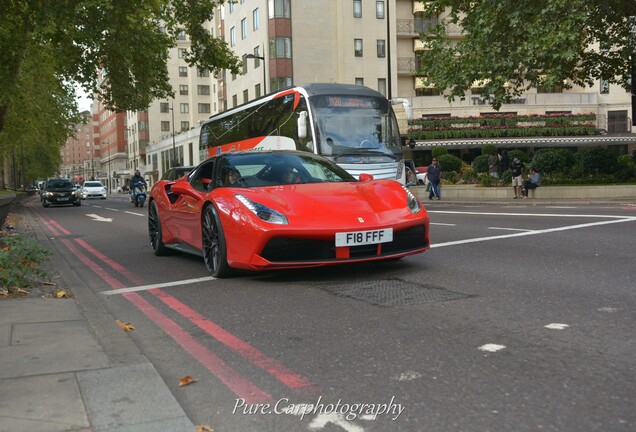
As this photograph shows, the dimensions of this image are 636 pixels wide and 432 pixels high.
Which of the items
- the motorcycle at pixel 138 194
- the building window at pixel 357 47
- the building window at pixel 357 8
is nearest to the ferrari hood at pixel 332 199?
the motorcycle at pixel 138 194

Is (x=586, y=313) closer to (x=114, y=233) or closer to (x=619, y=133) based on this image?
(x=114, y=233)

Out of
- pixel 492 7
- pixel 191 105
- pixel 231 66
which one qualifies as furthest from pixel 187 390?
pixel 191 105

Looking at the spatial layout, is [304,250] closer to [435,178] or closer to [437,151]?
[435,178]

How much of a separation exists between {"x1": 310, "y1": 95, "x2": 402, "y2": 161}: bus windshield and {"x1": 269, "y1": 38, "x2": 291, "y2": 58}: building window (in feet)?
106

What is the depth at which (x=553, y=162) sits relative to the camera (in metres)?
22.9

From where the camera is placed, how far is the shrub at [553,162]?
22875 millimetres

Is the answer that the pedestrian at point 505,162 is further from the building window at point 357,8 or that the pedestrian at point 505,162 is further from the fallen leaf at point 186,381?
the building window at point 357,8

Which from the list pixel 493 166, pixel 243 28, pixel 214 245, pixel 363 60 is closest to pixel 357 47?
pixel 363 60

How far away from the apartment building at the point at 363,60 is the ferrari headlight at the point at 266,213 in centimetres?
4285

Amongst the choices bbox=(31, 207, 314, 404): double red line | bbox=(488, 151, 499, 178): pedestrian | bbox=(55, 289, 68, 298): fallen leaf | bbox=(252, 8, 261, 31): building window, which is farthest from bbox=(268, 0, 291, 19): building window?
bbox=(55, 289, 68, 298): fallen leaf

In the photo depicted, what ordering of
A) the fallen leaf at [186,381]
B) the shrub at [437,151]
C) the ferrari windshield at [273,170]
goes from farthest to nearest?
the shrub at [437,151]
the ferrari windshield at [273,170]
the fallen leaf at [186,381]

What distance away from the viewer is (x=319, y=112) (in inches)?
671

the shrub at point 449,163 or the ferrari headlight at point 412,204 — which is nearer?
the ferrari headlight at point 412,204

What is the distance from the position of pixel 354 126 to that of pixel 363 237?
11.6 metres
